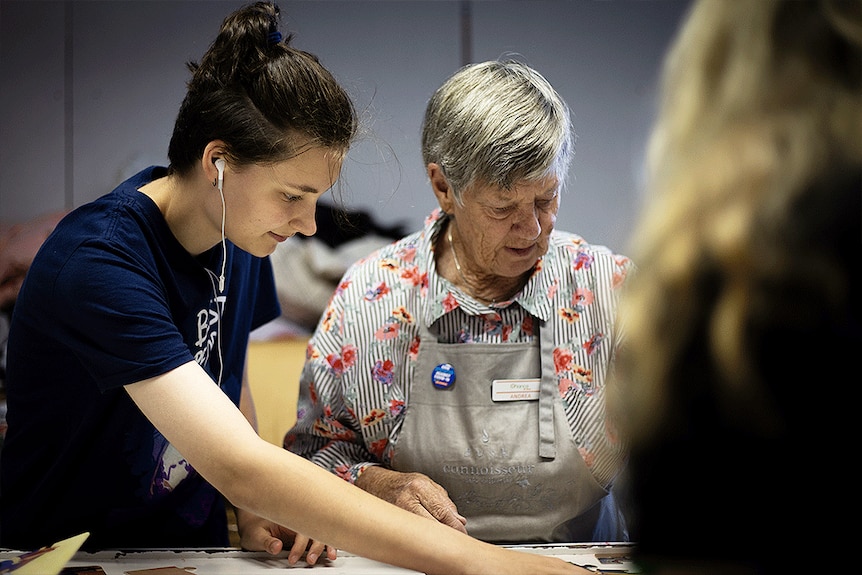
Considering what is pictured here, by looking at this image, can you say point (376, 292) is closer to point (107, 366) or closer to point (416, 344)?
point (416, 344)

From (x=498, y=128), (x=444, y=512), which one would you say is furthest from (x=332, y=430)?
(x=498, y=128)


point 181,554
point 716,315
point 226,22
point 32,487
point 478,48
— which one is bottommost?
point 181,554

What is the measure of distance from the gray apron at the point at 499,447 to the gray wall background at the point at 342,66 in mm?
1282

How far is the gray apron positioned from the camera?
1885 mm

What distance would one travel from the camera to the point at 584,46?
3180mm

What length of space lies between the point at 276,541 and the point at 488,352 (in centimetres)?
60

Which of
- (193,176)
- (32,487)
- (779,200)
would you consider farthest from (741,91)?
(32,487)

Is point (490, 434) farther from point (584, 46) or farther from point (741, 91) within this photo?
point (584, 46)

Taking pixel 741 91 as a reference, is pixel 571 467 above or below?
below

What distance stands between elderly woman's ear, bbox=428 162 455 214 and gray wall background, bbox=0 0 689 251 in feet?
3.69

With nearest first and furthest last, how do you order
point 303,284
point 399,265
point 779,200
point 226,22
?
point 779,200 → point 226,22 → point 399,265 → point 303,284

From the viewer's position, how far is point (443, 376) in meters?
1.94

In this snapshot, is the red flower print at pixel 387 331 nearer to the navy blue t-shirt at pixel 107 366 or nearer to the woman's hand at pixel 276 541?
the navy blue t-shirt at pixel 107 366

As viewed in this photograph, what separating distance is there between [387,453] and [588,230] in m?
1.50
